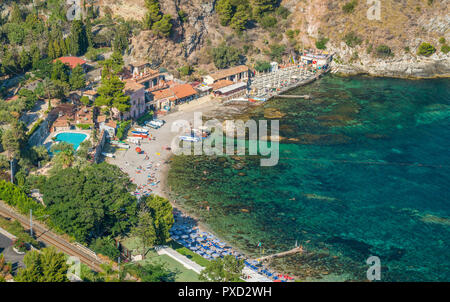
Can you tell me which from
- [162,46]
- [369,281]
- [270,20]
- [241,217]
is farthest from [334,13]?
[369,281]

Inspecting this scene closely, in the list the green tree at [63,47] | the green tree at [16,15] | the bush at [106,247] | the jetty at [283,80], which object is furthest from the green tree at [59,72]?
the bush at [106,247]

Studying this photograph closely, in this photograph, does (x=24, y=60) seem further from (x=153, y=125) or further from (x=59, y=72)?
(x=153, y=125)

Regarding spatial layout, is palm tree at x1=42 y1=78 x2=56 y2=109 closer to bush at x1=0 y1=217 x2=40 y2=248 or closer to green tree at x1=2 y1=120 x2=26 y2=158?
green tree at x1=2 y1=120 x2=26 y2=158

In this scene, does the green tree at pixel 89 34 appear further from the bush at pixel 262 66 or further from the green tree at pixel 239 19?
the bush at pixel 262 66

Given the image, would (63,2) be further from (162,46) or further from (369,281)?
(369,281)

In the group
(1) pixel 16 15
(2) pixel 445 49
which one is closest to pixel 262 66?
(2) pixel 445 49

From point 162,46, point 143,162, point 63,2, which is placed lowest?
point 143,162
